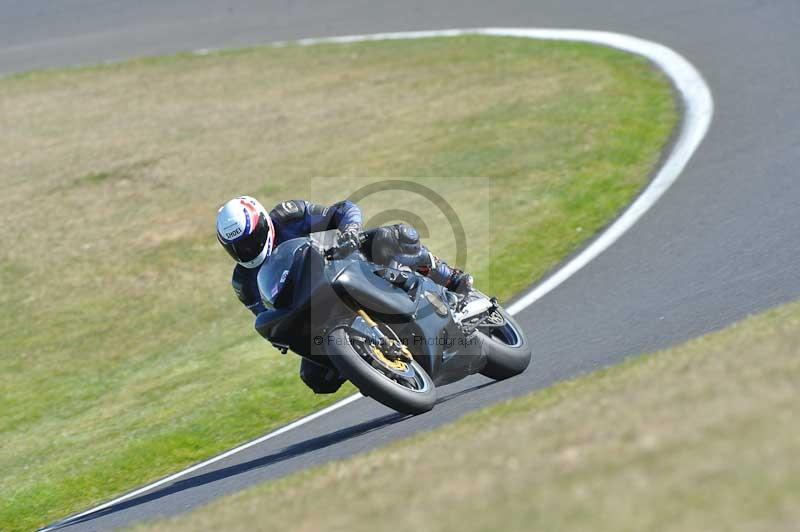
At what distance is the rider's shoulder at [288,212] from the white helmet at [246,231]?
488mm

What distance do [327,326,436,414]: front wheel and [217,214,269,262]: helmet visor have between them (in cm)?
80

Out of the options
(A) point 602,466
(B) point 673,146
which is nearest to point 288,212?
(A) point 602,466

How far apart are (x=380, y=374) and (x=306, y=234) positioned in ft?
4.90

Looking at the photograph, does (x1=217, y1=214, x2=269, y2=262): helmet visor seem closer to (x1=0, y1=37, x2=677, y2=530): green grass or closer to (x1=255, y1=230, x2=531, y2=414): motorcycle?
(x1=255, y1=230, x2=531, y2=414): motorcycle

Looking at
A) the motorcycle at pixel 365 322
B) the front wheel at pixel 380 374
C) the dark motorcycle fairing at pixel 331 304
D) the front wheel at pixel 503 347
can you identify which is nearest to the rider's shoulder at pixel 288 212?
the motorcycle at pixel 365 322

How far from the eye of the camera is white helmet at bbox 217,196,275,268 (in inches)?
269

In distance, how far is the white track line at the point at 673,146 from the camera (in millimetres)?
8367

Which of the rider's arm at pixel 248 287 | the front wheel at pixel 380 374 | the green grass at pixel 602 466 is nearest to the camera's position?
the green grass at pixel 602 466

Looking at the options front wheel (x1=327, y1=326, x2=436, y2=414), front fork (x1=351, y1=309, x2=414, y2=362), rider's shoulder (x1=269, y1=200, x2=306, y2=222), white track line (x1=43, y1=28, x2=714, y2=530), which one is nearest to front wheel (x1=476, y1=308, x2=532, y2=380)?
front wheel (x1=327, y1=326, x2=436, y2=414)

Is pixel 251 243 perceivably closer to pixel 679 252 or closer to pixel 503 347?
pixel 503 347

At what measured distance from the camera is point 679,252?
9.64 m

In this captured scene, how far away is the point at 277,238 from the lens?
758cm

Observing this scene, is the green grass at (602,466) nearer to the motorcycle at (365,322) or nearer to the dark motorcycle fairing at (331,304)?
the motorcycle at (365,322)

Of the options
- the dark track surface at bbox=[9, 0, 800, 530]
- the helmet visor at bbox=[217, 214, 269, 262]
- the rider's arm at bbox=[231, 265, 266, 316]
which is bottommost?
the dark track surface at bbox=[9, 0, 800, 530]
